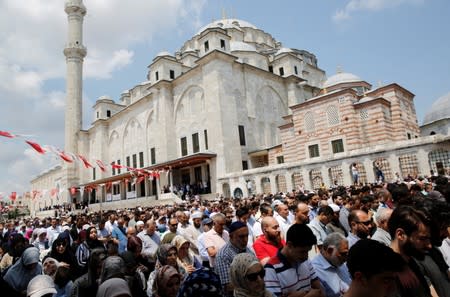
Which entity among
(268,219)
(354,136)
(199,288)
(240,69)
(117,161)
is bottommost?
(199,288)

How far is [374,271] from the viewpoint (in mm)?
1714

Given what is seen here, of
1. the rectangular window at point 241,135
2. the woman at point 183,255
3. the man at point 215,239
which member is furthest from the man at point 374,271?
the rectangular window at point 241,135

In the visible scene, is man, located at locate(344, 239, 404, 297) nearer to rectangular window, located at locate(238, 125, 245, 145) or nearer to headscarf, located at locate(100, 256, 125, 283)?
headscarf, located at locate(100, 256, 125, 283)

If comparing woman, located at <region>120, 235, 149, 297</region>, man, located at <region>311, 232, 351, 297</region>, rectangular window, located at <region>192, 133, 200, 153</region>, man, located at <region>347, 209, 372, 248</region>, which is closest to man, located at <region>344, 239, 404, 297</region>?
man, located at <region>311, 232, 351, 297</region>

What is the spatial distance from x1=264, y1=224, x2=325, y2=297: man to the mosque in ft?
48.8

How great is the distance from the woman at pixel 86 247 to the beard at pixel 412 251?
408cm

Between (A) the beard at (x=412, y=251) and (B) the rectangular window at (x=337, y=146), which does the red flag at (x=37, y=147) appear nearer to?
(A) the beard at (x=412, y=251)

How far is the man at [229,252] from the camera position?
3088 mm


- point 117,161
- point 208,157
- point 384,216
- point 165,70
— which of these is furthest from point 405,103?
point 117,161

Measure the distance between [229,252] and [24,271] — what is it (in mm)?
2672

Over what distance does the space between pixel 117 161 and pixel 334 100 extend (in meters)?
28.7

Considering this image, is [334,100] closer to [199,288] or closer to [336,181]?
[336,181]

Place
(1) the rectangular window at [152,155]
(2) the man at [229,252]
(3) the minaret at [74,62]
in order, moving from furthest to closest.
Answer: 1. (3) the minaret at [74,62]
2. (1) the rectangular window at [152,155]
3. (2) the man at [229,252]

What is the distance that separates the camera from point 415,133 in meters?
23.4
